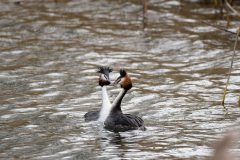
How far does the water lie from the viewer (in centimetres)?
801

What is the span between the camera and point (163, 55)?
14.2 metres

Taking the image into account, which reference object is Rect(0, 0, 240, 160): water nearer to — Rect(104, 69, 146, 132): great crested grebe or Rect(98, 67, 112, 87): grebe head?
Rect(104, 69, 146, 132): great crested grebe

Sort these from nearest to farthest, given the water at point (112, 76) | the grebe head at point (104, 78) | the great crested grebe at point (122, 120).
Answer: the water at point (112, 76), the great crested grebe at point (122, 120), the grebe head at point (104, 78)

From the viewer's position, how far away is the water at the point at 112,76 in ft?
26.3

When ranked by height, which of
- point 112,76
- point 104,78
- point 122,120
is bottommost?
point 112,76

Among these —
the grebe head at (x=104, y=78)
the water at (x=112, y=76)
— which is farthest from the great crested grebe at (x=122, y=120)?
the grebe head at (x=104, y=78)

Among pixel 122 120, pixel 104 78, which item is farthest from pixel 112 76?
pixel 122 120

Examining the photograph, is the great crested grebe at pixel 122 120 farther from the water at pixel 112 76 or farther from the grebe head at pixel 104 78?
the grebe head at pixel 104 78

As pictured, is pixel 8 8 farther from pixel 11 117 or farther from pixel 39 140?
pixel 39 140

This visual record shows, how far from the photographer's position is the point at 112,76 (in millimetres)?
12734

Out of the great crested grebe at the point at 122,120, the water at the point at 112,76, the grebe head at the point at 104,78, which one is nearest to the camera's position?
the water at the point at 112,76

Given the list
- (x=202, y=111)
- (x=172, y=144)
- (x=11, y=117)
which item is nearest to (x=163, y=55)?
(x=202, y=111)

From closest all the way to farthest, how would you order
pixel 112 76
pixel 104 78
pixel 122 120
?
pixel 122 120
pixel 104 78
pixel 112 76

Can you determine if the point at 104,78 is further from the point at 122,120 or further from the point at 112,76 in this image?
the point at 112,76
